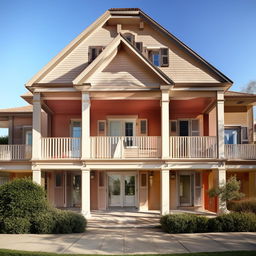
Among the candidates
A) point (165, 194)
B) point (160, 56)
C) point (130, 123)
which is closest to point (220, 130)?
point (165, 194)

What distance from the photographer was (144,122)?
22906 mm

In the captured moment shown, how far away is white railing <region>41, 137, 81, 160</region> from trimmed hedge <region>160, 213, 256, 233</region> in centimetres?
677

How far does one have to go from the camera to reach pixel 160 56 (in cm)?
2100

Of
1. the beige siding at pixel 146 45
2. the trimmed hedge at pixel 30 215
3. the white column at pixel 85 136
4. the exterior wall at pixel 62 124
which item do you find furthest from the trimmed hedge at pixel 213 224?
the exterior wall at pixel 62 124

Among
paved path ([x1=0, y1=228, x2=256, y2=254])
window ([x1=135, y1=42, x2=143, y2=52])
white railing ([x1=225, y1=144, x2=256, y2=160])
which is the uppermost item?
window ([x1=135, y1=42, x2=143, y2=52])

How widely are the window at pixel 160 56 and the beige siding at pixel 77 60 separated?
8.56 ft

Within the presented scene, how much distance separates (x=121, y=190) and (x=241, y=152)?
25.0 ft

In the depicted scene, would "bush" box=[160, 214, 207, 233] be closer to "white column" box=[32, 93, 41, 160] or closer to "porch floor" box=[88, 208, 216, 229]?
"porch floor" box=[88, 208, 216, 229]

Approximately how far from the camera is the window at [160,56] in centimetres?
2079

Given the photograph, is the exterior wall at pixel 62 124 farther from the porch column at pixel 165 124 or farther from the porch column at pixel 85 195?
the porch column at pixel 165 124

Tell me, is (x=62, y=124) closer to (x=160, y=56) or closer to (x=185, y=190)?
(x=160, y=56)

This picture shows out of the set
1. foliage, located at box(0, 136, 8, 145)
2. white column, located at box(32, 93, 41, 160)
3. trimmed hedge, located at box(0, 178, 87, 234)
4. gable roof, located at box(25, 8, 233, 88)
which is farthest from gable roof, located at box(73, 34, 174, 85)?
foliage, located at box(0, 136, 8, 145)

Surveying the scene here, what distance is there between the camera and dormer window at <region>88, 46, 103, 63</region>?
67.7 ft

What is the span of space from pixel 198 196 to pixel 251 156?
4.31m
